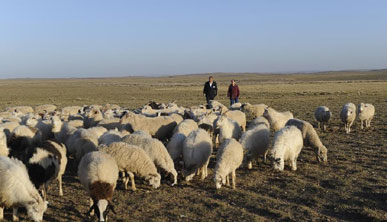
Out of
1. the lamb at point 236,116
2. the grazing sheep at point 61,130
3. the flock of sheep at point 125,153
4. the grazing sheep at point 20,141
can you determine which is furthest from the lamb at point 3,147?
the lamb at point 236,116

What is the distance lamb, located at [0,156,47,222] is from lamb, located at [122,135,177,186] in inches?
113

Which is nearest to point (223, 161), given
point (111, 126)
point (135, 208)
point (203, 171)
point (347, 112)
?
point (203, 171)

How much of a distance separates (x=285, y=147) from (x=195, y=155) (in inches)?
99.0

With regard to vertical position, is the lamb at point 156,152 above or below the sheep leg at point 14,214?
above

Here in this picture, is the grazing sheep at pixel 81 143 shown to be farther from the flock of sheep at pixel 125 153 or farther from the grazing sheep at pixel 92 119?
the grazing sheep at pixel 92 119

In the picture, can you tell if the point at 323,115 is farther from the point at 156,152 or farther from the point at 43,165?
the point at 43,165

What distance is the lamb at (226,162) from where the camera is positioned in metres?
8.34

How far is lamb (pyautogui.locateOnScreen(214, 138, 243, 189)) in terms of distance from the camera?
834cm

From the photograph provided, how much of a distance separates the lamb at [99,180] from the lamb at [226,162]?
2413mm

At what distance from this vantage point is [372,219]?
674 centimetres

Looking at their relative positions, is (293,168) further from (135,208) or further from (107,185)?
(107,185)

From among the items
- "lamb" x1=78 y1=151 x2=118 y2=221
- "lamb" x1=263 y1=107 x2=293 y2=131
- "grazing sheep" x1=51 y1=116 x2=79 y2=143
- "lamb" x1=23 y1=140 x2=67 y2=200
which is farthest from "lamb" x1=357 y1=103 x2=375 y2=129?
"lamb" x1=23 y1=140 x2=67 y2=200

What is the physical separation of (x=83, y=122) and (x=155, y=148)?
19.3 feet

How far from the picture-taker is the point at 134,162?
321 inches
